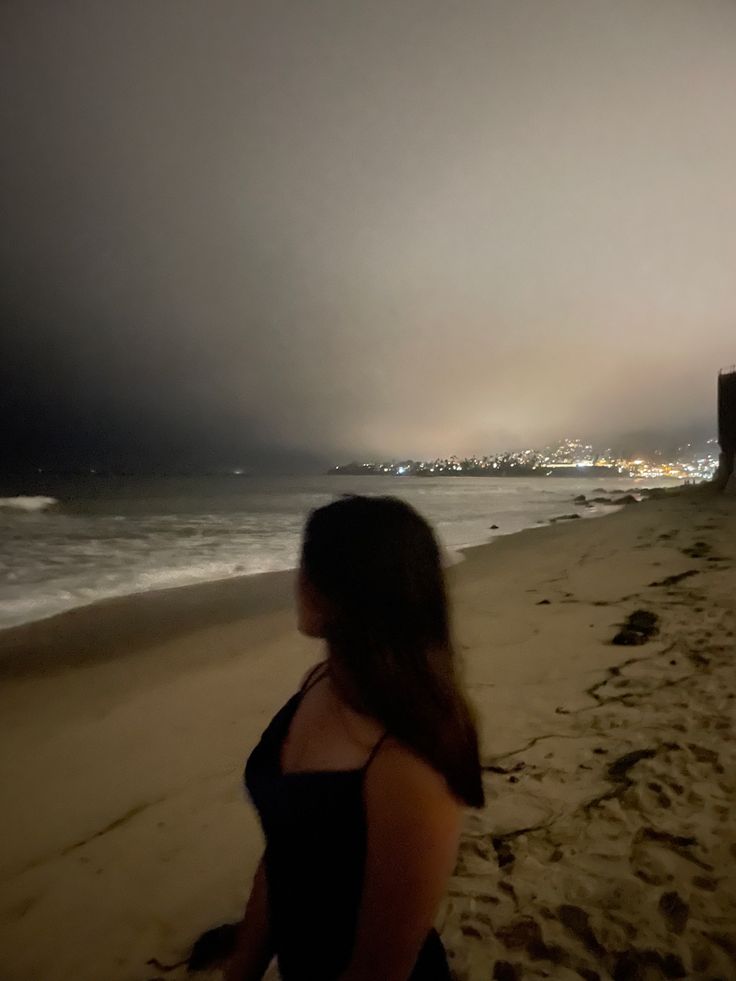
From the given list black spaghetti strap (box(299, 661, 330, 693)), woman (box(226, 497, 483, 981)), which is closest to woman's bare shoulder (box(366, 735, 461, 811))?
woman (box(226, 497, 483, 981))

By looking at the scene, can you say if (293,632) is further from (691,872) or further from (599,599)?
(691,872)

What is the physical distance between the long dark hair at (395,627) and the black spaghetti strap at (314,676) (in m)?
0.15

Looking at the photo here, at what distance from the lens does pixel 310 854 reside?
1209 mm

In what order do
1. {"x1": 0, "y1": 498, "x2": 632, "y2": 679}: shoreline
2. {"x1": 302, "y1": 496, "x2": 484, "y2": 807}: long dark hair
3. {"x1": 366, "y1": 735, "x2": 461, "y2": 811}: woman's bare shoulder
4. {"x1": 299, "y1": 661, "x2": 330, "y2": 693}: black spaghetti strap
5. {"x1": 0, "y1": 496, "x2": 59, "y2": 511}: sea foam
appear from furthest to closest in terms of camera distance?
{"x1": 0, "y1": 496, "x2": 59, "y2": 511}: sea foam
{"x1": 0, "y1": 498, "x2": 632, "y2": 679}: shoreline
{"x1": 299, "y1": 661, "x2": 330, "y2": 693}: black spaghetti strap
{"x1": 302, "y1": 496, "x2": 484, "y2": 807}: long dark hair
{"x1": 366, "y1": 735, "x2": 461, "y2": 811}: woman's bare shoulder

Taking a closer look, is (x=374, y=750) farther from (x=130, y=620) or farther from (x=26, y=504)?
(x=26, y=504)

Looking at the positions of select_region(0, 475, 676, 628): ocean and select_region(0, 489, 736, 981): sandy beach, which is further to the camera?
select_region(0, 475, 676, 628): ocean

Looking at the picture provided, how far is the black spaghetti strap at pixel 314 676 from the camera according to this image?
143cm

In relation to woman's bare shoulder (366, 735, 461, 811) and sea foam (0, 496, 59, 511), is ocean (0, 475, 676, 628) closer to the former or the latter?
woman's bare shoulder (366, 735, 461, 811)

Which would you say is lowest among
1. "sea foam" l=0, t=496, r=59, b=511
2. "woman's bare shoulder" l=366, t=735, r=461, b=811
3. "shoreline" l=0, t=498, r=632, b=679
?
"shoreline" l=0, t=498, r=632, b=679

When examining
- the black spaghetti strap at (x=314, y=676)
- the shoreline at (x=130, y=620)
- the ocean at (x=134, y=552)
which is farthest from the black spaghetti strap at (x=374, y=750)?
the shoreline at (x=130, y=620)

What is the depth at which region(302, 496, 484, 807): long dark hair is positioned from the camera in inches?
47.1

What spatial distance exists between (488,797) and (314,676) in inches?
96.7

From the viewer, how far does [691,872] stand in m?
2.65

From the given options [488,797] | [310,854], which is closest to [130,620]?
[488,797]
